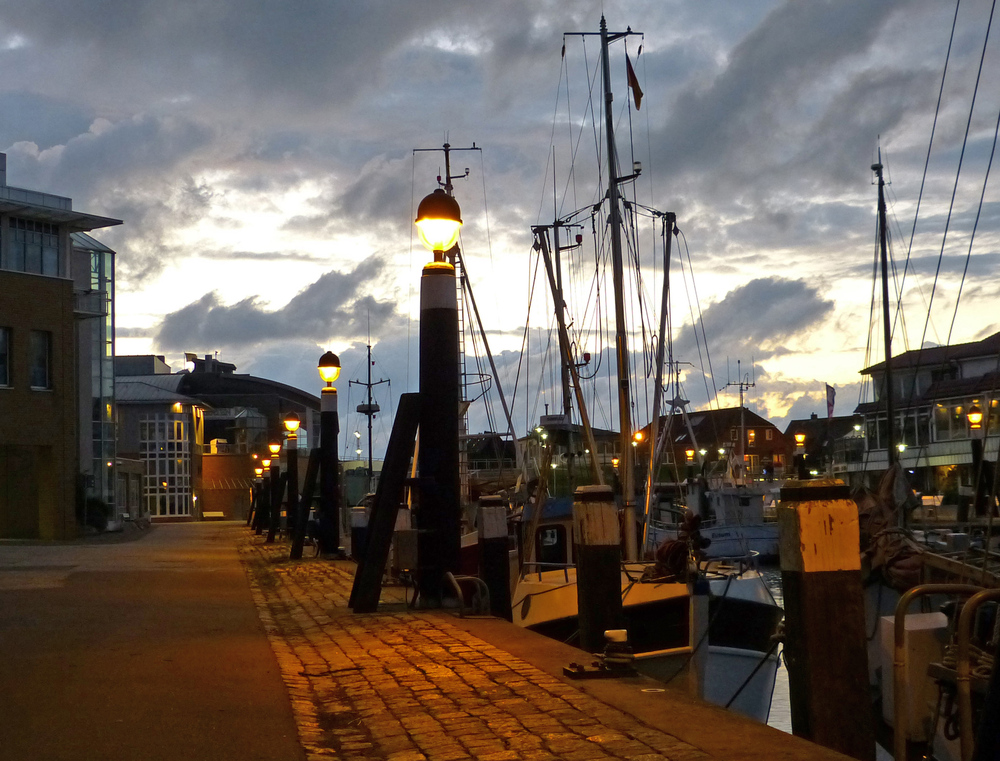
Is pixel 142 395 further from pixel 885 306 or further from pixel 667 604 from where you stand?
pixel 667 604

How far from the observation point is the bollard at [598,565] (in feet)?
26.6

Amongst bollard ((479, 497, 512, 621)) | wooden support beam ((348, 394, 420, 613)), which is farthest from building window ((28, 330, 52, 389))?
bollard ((479, 497, 512, 621))

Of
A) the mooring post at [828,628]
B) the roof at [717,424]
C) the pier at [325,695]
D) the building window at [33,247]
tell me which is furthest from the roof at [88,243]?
the roof at [717,424]

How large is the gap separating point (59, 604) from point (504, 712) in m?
7.91

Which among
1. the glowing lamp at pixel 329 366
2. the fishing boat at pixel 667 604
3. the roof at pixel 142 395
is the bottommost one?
the fishing boat at pixel 667 604

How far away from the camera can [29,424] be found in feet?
130

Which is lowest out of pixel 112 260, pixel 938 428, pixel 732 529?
pixel 732 529

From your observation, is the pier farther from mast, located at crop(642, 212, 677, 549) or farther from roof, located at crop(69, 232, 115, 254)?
roof, located at crop(69, 232, 115, 254)

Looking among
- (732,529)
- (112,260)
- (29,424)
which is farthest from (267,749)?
(112,260)

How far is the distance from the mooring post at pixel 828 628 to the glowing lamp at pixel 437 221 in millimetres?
6141

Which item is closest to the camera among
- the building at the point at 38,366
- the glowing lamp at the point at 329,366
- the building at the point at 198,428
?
the glowing lamp at the point at 329,366

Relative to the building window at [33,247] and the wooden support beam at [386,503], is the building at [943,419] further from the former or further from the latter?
the wooden support beam at [386,503]

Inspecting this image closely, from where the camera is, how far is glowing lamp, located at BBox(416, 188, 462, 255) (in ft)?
36.5

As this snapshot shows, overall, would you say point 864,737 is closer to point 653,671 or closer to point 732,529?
point 653,671
